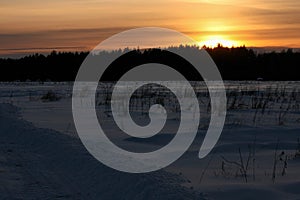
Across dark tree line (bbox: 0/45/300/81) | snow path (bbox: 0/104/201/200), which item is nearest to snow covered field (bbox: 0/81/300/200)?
snow path (bbox: 0/104/201/200)

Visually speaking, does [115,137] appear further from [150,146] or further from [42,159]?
[42,159]

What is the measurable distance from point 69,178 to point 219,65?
73.2m

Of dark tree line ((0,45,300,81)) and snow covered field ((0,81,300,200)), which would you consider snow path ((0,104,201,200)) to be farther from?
dark tree line ((0,45,300,81))

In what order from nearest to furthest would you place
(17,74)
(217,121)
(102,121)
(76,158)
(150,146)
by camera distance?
1. (76,158)
2. (150,146)
3. (217,121)
4. (102,121)
5. (17,74)

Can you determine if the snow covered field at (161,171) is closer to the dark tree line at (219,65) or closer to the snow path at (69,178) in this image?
the snow path at (69,178)

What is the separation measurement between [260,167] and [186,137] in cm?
302

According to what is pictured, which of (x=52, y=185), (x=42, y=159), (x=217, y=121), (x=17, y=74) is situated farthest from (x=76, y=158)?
(x=17, y=74)

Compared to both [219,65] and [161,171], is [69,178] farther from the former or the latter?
[219,65]

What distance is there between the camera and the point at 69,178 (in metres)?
6.57

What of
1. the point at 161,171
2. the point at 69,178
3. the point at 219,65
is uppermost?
the point at 219,65

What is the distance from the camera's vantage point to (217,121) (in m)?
11.9

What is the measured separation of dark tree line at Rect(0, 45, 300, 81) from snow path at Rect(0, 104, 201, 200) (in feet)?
193

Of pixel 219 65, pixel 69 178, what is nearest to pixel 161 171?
pixel 69 178

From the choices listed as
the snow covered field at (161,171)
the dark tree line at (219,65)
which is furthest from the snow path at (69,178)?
the dark tree line at (219,65)
